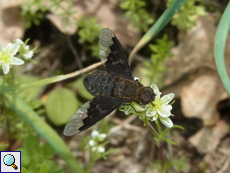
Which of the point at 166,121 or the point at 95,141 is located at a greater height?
the point at 166,121

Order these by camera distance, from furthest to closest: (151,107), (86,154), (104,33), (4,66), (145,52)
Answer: (145,52)
(86,154)
(104,33)
(4,66)
(151,107)

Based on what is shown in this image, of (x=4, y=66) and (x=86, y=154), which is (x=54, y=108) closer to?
(x=86, y=154)

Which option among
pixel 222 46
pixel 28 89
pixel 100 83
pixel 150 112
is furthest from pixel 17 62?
pixel 222 46

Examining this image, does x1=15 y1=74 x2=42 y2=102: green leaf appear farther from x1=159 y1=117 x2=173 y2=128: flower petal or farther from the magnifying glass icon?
x1=159 y1=117 x2=173 y2=128: flower petal

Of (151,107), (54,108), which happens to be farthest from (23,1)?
(151,107)

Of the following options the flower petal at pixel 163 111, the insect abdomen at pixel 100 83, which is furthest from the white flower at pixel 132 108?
the insect abdomen at pixel 100 83

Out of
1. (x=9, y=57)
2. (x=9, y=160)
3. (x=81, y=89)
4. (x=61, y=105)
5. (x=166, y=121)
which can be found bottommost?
(x=9, y=160)

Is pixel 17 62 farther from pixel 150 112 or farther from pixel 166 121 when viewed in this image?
pixel 166 121

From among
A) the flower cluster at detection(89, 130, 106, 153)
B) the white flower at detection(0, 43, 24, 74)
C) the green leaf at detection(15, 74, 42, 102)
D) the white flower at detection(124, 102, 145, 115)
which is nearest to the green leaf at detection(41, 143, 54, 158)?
the flower cluster at detection(89, 130, 106, 153)
